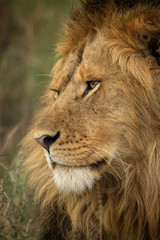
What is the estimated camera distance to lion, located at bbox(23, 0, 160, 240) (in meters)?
3.00

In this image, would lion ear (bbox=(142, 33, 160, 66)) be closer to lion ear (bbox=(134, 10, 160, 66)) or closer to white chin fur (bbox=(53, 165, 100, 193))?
lion ear (bbox=(134, 10, 160, 66))

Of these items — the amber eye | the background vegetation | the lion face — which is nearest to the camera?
the lion face

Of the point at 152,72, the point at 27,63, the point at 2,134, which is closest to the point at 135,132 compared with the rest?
the point at 152,72

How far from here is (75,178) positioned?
3.01 m

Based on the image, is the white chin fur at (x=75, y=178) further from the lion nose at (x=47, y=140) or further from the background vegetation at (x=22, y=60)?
the background vegetation at (x=22, y=60)

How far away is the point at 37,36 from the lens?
29.6 ft

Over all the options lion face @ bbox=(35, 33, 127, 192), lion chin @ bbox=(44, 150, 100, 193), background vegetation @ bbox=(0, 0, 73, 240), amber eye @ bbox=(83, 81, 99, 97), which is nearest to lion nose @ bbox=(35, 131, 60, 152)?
lion face @ bbox=(35, 33, 127, 192)

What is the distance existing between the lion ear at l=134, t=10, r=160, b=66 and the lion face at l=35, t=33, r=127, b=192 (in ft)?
0.85

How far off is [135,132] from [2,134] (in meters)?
3.78

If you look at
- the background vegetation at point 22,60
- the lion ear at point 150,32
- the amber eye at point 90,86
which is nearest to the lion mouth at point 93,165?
the amber eye at point 90,86

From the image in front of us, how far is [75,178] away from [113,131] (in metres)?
0.39

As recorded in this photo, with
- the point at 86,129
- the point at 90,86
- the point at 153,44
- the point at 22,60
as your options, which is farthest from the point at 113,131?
the point at 22,60

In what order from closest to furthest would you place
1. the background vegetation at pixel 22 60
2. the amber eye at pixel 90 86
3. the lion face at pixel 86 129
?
the lion face at pixel 86 129, the amber eye at pixel 90 86, the background vegetation at pixel 22 60

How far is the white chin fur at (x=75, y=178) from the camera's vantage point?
9.86 ft
